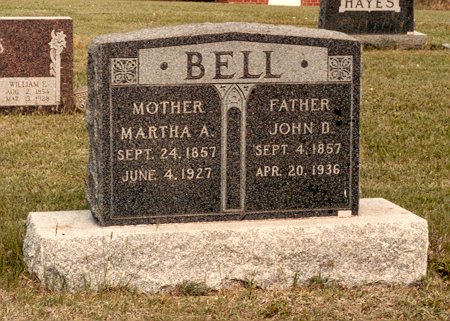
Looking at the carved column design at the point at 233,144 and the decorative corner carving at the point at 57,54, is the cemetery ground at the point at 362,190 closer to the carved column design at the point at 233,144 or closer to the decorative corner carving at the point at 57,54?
the decorative corner carving at the point at 57,54

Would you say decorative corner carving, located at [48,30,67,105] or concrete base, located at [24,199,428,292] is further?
decorative corner carving, located at [48,30,67,105]

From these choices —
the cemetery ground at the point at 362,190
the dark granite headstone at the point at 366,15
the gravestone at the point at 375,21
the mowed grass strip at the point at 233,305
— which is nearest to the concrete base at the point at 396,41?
the gravestone at the point at 375,21

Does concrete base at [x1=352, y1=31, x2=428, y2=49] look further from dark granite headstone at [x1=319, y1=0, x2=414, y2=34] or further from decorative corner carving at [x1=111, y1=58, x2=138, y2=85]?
decorative corner carving at [x1=111, y1=58, x2=138, y2=85]

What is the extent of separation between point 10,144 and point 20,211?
2.52 metres

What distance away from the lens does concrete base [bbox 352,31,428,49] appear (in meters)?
17.0

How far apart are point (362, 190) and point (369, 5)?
929 centimetres

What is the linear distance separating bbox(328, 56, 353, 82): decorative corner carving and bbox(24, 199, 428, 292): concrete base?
729 millimetres

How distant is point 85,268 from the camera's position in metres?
5.71

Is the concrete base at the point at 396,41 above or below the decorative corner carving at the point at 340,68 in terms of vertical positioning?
below

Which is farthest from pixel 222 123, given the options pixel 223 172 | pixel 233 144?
pixel 223 172

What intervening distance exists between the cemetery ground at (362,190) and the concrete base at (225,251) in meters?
0.07

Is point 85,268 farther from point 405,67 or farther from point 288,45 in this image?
point 405,67

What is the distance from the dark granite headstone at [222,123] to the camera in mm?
5848

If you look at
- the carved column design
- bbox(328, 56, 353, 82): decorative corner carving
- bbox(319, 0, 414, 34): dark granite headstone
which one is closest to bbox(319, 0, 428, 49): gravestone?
bbox(319, 0, 414, 34): dark granite headstone
